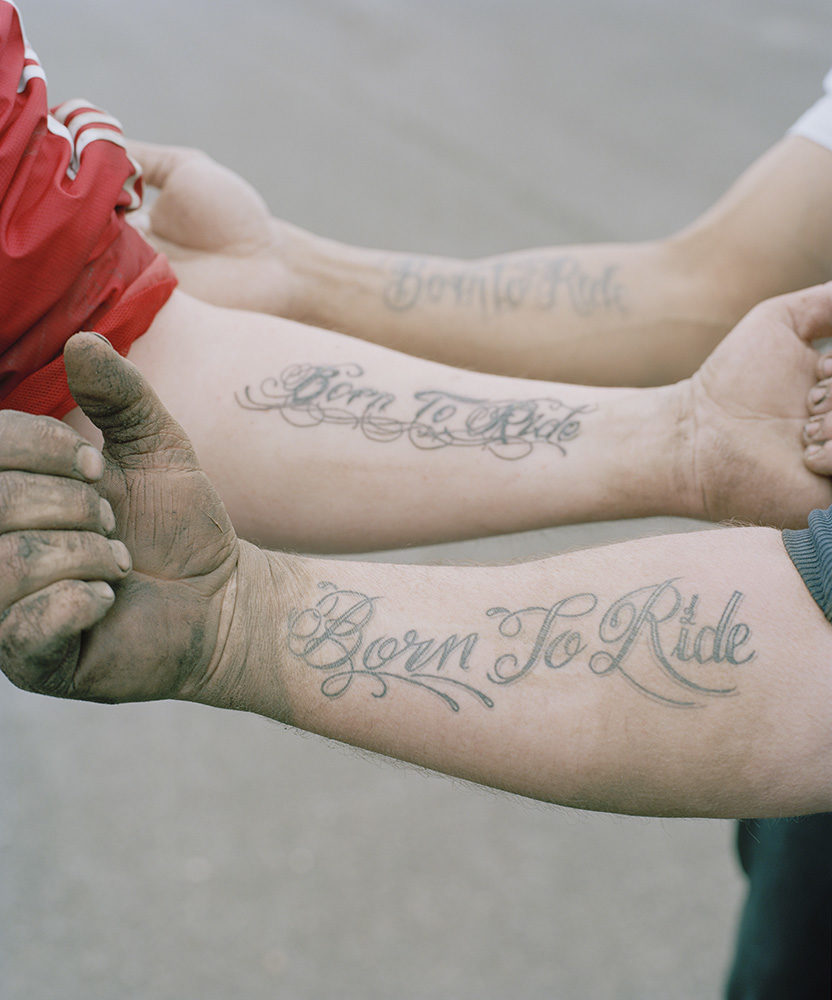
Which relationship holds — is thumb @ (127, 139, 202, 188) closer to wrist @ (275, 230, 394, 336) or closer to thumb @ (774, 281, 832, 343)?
wrist @ (275, 230, 394, 336)

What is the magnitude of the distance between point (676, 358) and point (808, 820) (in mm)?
542

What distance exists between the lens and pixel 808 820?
2.47 feet

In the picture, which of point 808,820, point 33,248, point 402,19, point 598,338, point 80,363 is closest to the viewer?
point 80,363

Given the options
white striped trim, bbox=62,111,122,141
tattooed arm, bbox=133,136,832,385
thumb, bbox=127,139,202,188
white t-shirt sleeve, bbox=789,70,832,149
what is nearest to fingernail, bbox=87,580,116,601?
white striped trim, bbox=62,111,122,141

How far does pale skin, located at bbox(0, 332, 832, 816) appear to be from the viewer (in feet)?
1.69

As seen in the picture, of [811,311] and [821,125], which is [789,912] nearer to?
[811,311]

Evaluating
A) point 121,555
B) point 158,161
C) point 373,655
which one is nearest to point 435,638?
point 373,655

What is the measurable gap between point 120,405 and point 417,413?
0.31 metres

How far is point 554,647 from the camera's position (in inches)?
22.6

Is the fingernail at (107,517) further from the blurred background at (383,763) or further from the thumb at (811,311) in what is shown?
the thumb at (811,311)

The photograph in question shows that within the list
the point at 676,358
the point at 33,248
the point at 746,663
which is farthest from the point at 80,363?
the point at 676,358

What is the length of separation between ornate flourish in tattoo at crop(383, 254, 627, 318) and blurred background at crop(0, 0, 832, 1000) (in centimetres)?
32

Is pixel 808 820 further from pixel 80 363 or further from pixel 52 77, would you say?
pixel 52 77

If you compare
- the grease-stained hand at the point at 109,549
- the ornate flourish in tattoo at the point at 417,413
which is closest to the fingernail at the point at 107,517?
the grease-stained hand at the point at 109,549
